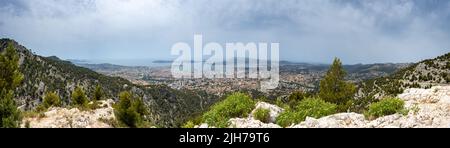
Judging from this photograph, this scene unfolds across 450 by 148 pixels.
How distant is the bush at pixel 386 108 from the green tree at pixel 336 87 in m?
28.2

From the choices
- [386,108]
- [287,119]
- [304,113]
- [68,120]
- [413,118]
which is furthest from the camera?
[68,120]

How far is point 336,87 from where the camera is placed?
47469 mm

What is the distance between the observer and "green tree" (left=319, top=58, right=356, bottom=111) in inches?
1801

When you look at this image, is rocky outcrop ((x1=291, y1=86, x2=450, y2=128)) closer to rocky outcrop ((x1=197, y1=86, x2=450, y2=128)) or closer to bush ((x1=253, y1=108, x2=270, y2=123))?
rocky outcrop ((x1=197, y1=86, x2=450, y2=128))

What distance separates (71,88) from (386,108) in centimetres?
11906

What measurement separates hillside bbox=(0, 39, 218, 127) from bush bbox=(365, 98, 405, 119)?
70.6 m

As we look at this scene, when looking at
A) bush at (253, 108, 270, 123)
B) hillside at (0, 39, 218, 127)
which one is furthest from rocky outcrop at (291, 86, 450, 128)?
hillside at (0, 39, 218, 127)

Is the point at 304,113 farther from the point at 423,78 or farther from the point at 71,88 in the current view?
the point at 71,88

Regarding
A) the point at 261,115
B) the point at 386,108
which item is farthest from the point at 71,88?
the point at 386,108

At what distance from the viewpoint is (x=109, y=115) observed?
29.2 m
